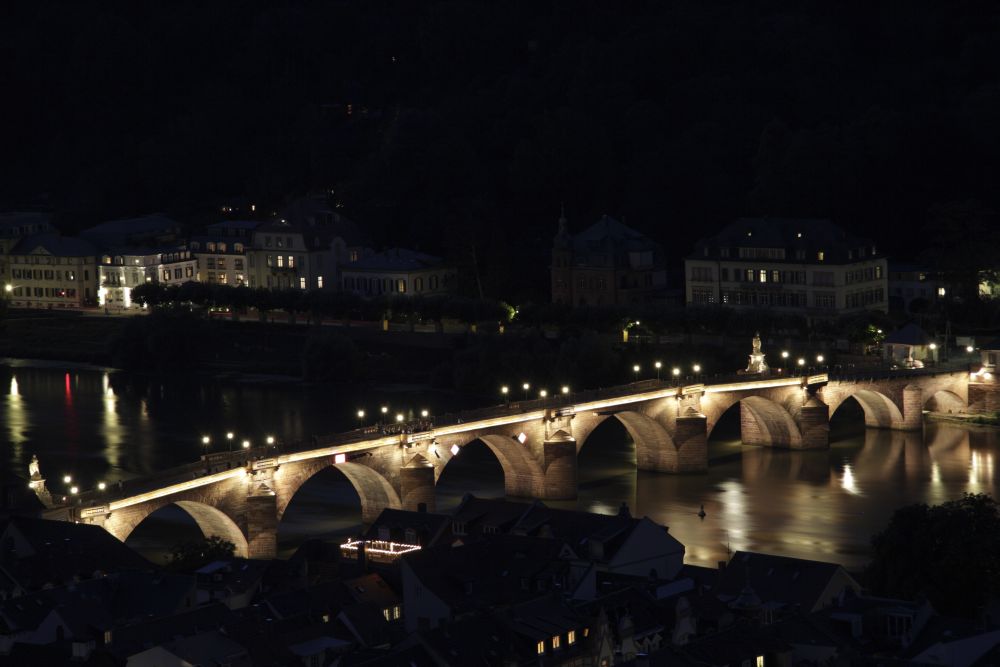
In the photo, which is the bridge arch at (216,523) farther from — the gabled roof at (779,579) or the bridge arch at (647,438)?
the bridge arch at (647,438)

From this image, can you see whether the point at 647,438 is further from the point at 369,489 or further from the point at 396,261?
the point at 396,261

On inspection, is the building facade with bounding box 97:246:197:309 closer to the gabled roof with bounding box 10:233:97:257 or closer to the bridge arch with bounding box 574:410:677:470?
the gabled roof with bounding box 10:233:97:257

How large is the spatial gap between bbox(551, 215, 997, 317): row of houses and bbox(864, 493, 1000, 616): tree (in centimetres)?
4471

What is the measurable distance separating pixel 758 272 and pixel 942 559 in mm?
48768

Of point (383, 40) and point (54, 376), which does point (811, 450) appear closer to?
point (54, 376)

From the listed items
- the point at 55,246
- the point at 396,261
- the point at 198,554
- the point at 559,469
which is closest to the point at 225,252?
the point at 55,246

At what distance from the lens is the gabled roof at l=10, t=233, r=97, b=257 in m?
125

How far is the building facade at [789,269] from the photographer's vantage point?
102 m

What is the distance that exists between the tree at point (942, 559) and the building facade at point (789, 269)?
146 feet

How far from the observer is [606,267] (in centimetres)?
10806

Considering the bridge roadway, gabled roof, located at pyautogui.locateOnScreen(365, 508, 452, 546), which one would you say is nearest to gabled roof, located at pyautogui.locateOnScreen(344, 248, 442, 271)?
the bridge roadway

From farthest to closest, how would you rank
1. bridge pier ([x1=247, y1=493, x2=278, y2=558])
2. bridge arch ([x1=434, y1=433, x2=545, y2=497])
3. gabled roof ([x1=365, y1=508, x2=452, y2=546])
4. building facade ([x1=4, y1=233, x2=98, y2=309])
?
building facade ([x1=4, y1=233, x2=98, y2=309])
bridge arch ([x1=434, y1=433, x2=545, y2=497])
bridge pier ([x1=247, y1=493, x2=278, y2=558])
gabled roof ([x1=365, y1=508, x2=452, y2=546])

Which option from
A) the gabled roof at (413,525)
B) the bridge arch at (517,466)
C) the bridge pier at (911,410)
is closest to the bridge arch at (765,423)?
the bridge pier at (911,410)

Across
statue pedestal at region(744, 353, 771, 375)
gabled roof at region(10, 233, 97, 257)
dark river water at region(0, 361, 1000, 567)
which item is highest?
gabled roof at region(10, 233, 97, 257)
